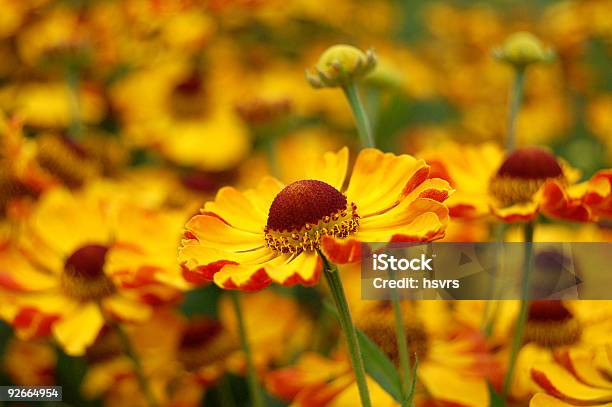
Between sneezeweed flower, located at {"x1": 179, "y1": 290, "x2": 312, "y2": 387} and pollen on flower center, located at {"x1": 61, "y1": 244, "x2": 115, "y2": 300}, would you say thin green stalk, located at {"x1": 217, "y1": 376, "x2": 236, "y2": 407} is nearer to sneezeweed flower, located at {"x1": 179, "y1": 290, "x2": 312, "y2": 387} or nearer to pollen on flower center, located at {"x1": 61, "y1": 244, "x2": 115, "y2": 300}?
sneezeweed flower, located at {"x1": 179, "y1": 290, "x2": 312, "y2": 387}

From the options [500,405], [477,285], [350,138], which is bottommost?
[500,405]

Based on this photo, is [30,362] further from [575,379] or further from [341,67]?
[575,379]

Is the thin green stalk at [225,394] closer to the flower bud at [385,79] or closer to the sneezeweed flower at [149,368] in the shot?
the sneezeweed flower at [149,368]

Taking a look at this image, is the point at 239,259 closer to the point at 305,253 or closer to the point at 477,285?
the point at 305,253

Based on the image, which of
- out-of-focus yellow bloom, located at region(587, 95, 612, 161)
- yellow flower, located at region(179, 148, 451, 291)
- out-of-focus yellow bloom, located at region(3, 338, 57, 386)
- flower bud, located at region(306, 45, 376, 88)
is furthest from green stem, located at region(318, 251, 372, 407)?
out-of-focus yellow bloom, located at region(587, 95, 612, 161)

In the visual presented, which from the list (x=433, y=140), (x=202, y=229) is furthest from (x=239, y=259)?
(x=433, y=140)

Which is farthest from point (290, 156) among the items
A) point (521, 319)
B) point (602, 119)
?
point (521, 319)
